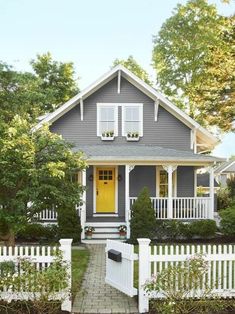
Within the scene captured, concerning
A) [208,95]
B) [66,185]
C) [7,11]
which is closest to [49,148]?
[66,185]

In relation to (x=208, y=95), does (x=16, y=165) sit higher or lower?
lower

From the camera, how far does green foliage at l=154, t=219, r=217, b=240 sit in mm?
15977

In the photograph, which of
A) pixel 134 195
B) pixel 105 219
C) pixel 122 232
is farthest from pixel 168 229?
pixel 134 195

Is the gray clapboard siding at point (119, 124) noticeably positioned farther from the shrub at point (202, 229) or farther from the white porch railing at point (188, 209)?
the shrub at point (202, 229)

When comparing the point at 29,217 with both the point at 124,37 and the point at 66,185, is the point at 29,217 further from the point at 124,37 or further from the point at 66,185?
the point at 124,37

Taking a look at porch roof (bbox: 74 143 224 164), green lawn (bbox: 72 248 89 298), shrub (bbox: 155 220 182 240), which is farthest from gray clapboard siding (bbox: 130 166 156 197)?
green lawn (bbox: 72 248 89 298)

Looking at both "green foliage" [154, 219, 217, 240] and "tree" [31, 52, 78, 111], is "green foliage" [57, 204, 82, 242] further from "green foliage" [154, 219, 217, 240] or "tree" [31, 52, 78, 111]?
"tree" [31, 52, 78, 111]

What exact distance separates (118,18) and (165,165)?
12096 mm

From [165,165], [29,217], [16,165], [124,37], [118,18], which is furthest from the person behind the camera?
[124,37]

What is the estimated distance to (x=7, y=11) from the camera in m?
20.2

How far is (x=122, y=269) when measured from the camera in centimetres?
838

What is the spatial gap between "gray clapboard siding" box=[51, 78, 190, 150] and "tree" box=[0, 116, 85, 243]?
10.2m

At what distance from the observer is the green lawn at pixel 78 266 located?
30.0 ft

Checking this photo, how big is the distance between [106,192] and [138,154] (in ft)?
9.05
